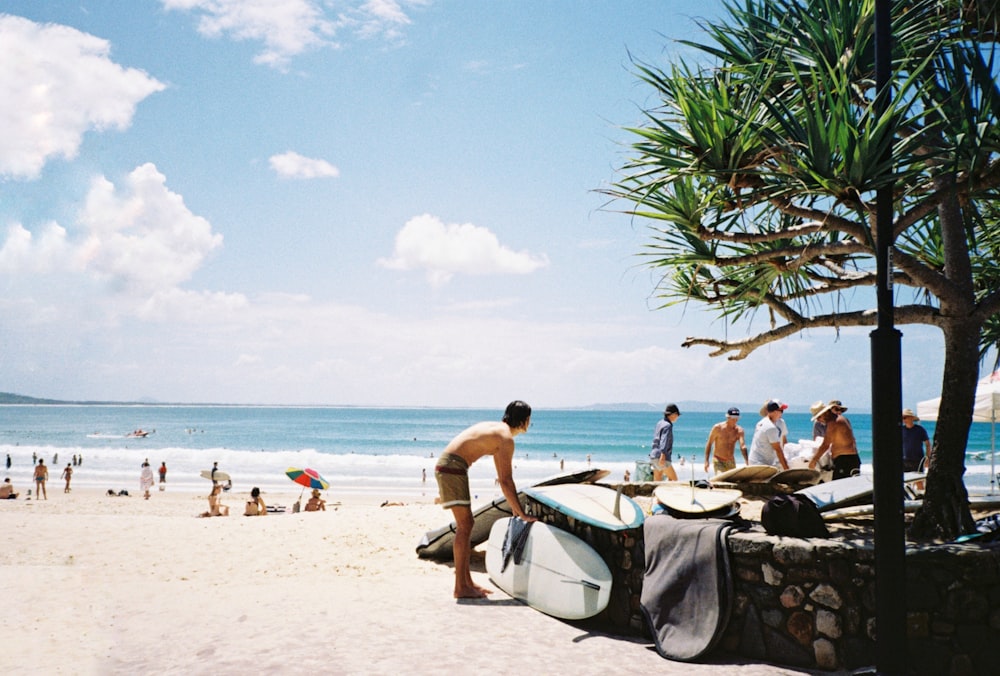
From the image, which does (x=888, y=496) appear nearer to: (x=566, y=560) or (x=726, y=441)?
(x=566, y=560)

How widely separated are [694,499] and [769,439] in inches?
203

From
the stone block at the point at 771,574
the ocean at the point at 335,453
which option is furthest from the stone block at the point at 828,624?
the ocean at the point at 335,453

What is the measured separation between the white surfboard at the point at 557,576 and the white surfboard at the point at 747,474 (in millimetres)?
2511

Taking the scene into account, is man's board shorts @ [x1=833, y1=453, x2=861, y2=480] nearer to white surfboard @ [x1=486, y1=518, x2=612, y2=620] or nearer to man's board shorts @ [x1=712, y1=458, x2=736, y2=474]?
man's board shorts @ [x1=712, y1=458, x2=736, y2=474]

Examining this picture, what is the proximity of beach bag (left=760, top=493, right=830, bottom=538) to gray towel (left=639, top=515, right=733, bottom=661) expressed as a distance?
26cm

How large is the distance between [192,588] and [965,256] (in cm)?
695

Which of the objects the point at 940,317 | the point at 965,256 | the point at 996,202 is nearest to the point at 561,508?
the point at 940,317

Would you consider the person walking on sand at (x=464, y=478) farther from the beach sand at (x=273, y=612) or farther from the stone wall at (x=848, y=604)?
the stone wall at (x=848, y=604)

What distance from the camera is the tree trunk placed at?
471 centimetres

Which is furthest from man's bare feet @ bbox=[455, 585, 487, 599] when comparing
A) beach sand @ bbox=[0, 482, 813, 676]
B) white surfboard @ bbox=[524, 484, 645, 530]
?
white surfboard @ bbox=[524, 484, 645, 530]

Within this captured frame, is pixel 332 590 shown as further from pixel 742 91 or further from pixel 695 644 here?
pixel 742 91

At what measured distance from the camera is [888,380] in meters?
3.70

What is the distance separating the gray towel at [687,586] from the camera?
431cm

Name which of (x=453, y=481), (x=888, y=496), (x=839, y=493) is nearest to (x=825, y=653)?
(x=888, y=496)
